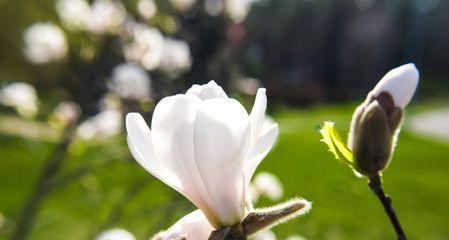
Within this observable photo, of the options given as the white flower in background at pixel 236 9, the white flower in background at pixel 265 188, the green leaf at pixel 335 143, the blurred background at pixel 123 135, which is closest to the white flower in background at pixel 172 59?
the blurred background at pixel 123 135

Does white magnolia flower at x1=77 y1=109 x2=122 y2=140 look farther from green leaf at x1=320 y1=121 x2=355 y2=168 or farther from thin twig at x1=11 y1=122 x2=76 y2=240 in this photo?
green leaf at x1=320 y1=121 x2=355 y2=168

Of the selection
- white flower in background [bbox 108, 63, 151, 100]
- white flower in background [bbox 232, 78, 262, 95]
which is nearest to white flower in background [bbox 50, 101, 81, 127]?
white flower in background [bbox 108, 63, 151, 100]

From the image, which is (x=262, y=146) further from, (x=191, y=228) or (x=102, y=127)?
(x=102, y=127)

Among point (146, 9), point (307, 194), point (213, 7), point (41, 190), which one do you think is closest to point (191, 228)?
point (41, 190)

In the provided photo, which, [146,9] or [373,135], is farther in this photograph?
[146,9]

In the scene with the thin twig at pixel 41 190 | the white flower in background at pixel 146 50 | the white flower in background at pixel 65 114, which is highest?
the white flower in background at pixel 146 50

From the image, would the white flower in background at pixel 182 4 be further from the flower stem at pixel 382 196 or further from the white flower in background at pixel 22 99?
the flower stem at pixel 382 196
